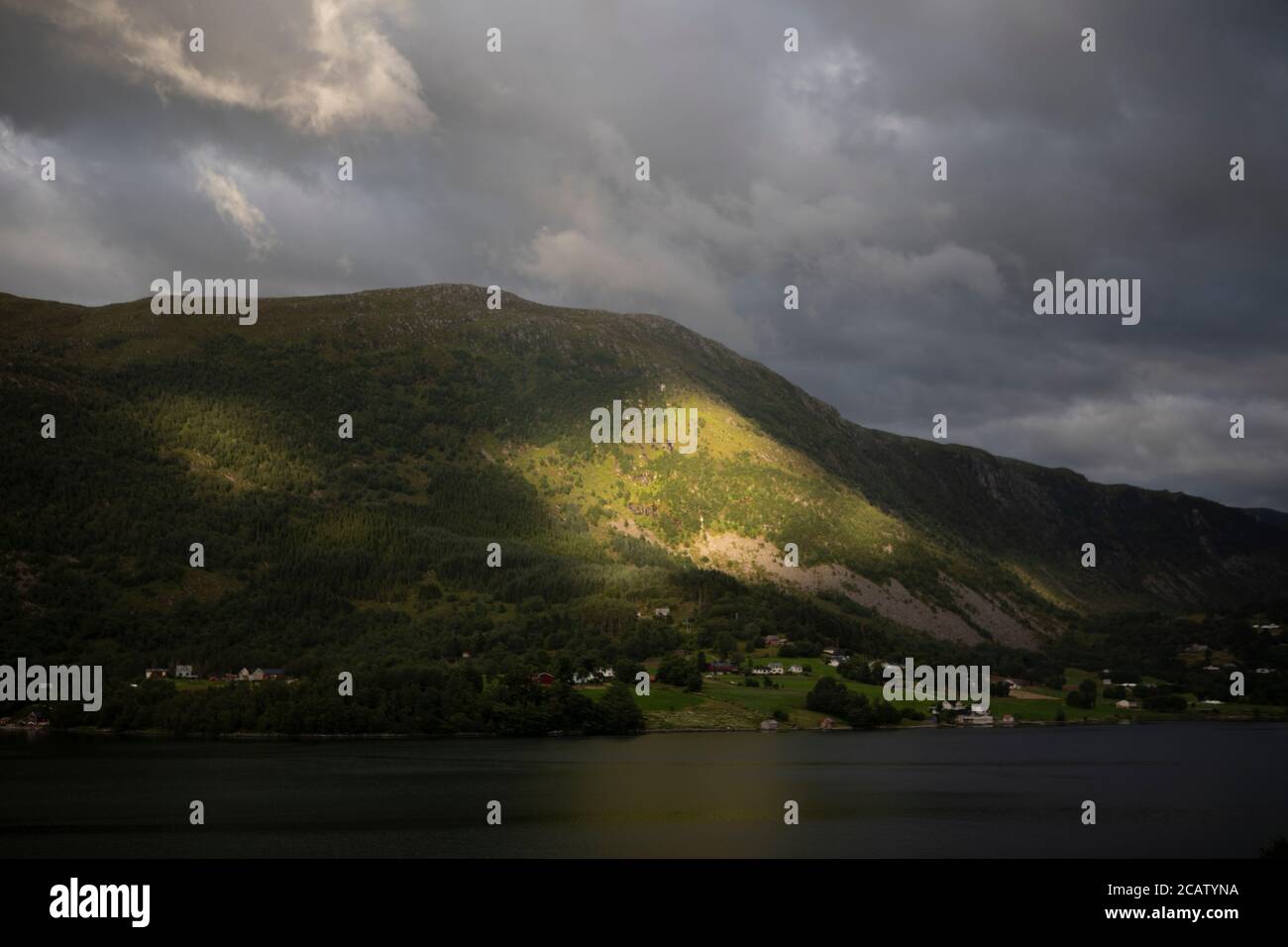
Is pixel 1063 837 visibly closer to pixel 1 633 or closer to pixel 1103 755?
pixel 1103 755

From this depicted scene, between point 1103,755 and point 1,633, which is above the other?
point 1,633

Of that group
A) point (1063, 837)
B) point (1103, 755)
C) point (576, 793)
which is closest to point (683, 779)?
point (576, 793)
